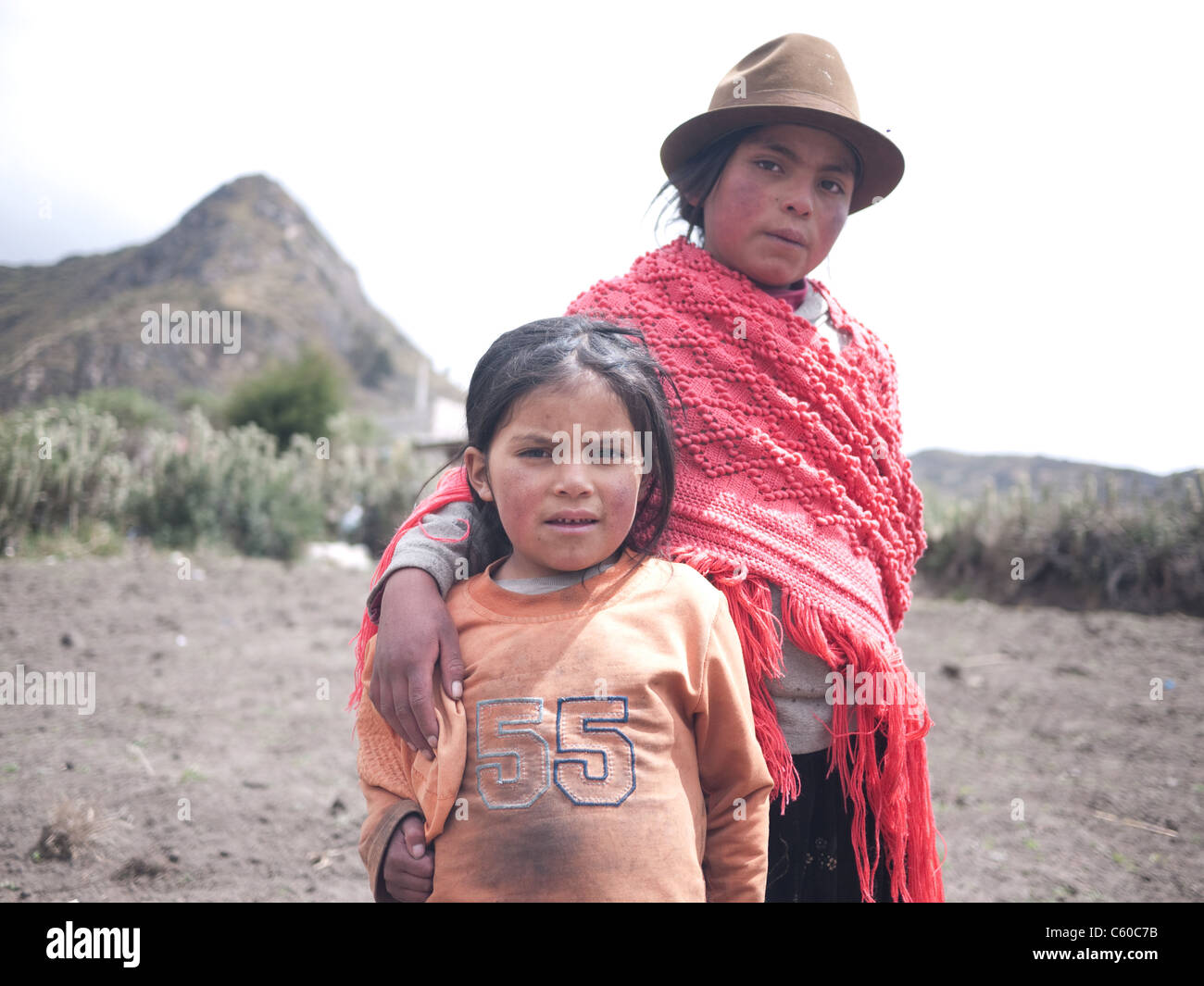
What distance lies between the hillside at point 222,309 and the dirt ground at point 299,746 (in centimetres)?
2361

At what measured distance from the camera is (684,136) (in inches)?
66.9

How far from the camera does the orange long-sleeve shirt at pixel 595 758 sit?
3.93 ft

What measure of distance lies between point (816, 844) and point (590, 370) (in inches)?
40.5

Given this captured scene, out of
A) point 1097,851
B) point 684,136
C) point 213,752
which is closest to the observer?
point 684,136

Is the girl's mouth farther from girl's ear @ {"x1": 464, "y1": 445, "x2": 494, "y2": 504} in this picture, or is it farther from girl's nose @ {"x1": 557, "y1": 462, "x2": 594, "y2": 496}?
girl's ear @ {"x1": 464, "y1": 445, "x2": 494, "y2": 504}

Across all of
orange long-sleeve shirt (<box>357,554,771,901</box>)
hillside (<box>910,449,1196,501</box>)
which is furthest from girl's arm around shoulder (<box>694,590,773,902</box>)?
hillside (<box>910,449,1196,501</box>)

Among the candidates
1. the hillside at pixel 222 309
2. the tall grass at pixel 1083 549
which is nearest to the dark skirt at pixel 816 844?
the tall grass at pixel 1083 549

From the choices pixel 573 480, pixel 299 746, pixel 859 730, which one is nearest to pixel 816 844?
pixel 859 730

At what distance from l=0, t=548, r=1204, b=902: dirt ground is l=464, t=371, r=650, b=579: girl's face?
223 centimetres

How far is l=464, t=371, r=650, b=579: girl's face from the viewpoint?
1.26m

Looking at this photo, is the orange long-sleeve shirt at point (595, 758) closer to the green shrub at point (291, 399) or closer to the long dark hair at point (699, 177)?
the long dark hair at point (699, 177)
